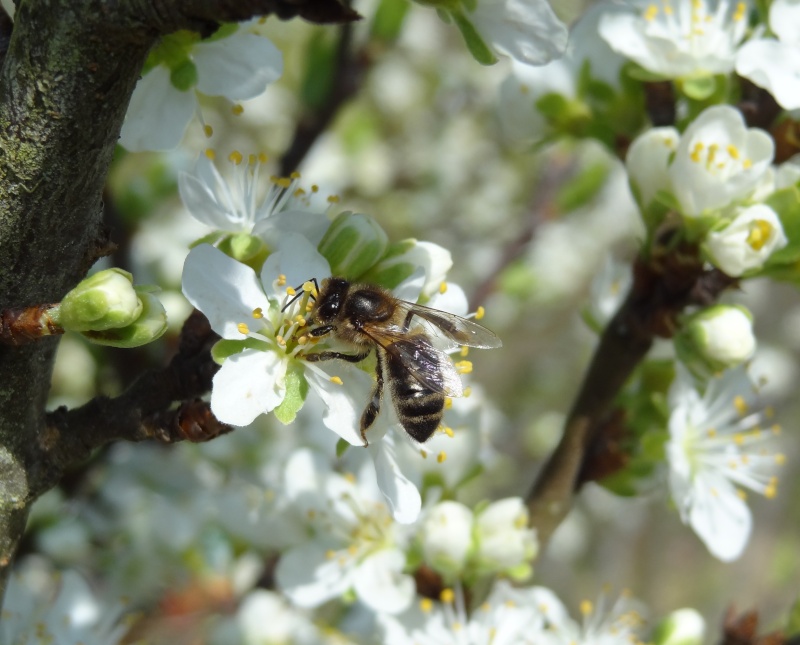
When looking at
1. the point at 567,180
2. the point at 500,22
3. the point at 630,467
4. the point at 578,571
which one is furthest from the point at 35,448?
the point at 578,571

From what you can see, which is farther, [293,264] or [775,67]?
[775,67]

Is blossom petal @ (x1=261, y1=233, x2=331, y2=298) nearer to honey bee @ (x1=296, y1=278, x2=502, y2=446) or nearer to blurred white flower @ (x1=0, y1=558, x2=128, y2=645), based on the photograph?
honey bee @ (x1=296, y1=278, x2=502, y2=446)

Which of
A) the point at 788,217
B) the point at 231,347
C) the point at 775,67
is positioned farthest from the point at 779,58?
the point at 231,347

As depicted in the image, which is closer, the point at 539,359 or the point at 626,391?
the point at 626,391

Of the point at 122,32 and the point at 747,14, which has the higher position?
the point at 122,32

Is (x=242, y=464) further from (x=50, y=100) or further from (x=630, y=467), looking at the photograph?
(x=50, y=100)

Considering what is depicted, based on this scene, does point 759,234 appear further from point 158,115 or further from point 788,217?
point 158,115

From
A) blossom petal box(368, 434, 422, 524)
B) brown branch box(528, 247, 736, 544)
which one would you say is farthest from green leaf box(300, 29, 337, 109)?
blossom petal box(368, 434, 422, 524)
